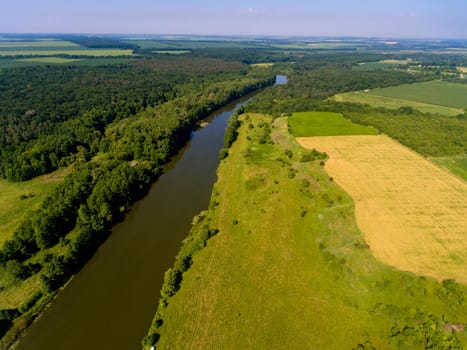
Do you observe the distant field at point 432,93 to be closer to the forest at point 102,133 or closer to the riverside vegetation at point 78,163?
the forest at point 102,133

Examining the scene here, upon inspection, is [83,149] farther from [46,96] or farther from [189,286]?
[46,96]

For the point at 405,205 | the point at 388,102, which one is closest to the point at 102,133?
the point at 405,205

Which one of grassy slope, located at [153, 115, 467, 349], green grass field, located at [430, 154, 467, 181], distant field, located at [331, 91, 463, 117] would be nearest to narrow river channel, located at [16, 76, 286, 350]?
grassy slope, located at [153, 115, 467, 349]

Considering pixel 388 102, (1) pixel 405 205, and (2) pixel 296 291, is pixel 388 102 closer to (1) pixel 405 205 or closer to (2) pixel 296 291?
(1) pixel 405 205

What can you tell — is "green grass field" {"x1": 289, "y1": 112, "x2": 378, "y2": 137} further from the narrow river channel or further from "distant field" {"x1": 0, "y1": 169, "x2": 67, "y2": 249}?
"distant field" {"x1": 0, "y1": 169, "x2": 67, "y2": 249}

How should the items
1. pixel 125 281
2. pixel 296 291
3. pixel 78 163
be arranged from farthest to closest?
pixel 78 163, pixel 125 281, pixel 296 291

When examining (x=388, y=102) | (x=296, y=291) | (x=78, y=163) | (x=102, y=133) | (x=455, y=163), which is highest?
(x=388, y=102)
